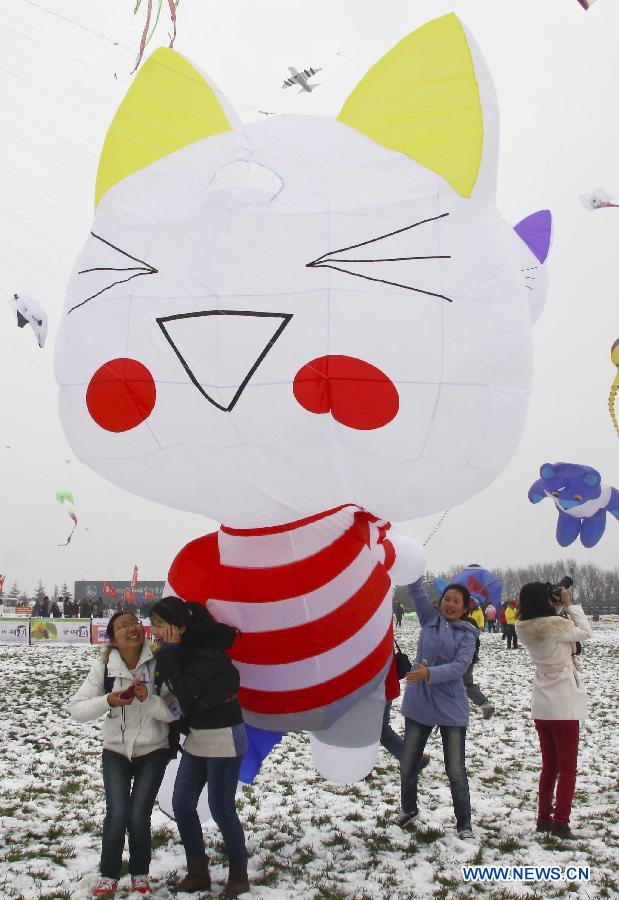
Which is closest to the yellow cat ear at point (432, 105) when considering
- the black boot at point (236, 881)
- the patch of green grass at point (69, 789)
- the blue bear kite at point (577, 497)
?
the black boot at point (236, 881)

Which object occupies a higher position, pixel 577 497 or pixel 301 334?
pixel 301 334

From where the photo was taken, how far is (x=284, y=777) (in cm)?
528

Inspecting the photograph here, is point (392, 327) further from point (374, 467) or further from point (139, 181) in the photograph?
point (139, 181)

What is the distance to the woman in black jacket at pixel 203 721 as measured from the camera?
311 centimetres

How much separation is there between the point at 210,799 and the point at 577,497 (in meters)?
12.0

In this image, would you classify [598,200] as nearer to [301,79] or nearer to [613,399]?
[613,399]

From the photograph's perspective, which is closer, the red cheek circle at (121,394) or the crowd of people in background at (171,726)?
the red cheek circle at (121,394)

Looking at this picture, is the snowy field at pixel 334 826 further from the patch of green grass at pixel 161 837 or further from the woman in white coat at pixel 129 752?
the woman in white coat at pixel 129 752

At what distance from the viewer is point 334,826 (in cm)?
418

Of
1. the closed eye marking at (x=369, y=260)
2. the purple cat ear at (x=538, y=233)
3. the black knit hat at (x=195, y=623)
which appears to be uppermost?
the purple cat ear at (x=538, y=233)

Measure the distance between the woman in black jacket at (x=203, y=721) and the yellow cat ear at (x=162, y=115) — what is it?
198 cm

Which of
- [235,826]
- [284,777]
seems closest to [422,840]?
[235,826]

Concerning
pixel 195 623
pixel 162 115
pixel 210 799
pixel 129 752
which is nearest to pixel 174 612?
pixel 195 623

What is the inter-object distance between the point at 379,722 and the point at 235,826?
798mm
